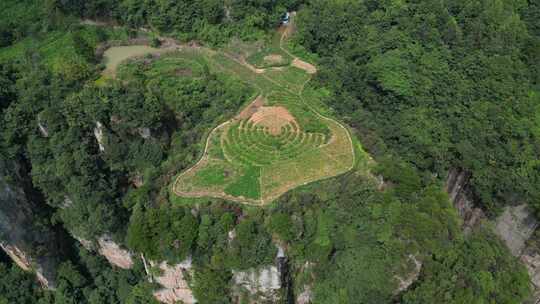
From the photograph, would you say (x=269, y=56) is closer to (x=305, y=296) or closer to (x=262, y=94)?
(x=262, y=94)

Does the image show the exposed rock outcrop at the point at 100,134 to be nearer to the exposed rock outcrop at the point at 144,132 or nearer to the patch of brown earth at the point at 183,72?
the exposed rock outcrop at the point at 144,132

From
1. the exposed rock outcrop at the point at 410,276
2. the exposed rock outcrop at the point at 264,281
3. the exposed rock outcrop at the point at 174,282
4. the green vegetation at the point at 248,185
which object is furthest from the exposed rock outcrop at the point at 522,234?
the exposed rock outcrop at the point at 174,282

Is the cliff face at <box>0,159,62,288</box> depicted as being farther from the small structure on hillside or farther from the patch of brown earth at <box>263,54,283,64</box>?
the small structure on hillside

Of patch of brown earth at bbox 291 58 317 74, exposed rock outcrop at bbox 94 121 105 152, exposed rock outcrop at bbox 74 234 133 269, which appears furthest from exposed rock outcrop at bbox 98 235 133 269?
patch of brown earth at bbox 291 58 317 74

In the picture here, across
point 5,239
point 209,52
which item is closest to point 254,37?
point 209,52

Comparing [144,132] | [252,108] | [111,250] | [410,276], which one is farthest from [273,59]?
[410,276]

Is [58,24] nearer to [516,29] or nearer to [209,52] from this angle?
[209,52]
